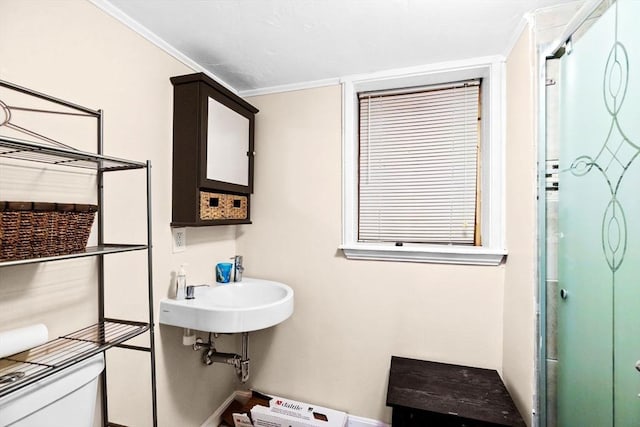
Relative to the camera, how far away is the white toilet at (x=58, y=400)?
0.77 metres

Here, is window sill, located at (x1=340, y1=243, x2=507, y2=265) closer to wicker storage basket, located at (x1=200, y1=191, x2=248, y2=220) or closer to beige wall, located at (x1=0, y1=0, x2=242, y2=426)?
wicker storage basket, located at (x1=200, y1=191, x2=248, y2=220)

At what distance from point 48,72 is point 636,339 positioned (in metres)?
1.92

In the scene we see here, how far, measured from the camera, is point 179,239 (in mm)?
1612

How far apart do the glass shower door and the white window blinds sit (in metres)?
0.65

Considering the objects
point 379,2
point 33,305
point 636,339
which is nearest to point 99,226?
point 33,305

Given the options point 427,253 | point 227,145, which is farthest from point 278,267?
point 427,253

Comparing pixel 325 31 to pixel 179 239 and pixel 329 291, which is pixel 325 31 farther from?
pixel 329 291

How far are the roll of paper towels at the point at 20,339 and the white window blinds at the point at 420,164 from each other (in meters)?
1.56

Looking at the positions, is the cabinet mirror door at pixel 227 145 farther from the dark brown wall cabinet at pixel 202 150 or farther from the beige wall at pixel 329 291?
the beige wall at pixel 329 291

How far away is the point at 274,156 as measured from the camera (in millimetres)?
2010

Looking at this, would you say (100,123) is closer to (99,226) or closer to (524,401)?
(99,226)

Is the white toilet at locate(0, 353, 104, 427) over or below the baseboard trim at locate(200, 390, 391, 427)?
over

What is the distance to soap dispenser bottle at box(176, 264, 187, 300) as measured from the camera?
153 centimetres

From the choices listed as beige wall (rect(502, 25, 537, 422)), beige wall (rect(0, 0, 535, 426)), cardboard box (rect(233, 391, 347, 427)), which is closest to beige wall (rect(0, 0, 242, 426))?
beige wall (rect(0, 0, 535, 426))
